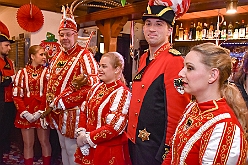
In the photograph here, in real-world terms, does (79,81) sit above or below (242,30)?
below

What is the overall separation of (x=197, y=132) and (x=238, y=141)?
0.15 meters

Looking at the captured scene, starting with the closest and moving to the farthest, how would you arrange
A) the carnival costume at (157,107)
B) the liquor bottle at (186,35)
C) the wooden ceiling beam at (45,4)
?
the carnival costume at (157,107) → the wooden ceiling beam at (45,4) → the liquor bottle at (186,35)

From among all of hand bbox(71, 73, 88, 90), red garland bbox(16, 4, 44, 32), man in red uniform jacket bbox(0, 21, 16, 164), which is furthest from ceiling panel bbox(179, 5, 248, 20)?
man in red uniform jacket bbox(0, 21, 16, 164)

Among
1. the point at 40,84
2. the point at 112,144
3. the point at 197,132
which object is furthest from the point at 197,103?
the point at 40,84

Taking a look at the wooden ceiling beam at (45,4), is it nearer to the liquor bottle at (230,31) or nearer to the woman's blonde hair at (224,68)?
the liquor bottle at (230,31)

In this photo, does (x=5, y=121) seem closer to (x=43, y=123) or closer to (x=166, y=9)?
(x=43, y=123)

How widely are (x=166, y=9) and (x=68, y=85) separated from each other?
50.5 inches

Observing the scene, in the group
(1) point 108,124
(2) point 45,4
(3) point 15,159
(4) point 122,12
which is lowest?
(3) point 15,159

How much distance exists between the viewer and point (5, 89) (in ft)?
11.1

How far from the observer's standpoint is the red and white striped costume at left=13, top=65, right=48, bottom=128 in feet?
10.1

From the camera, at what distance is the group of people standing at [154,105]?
1.15 m

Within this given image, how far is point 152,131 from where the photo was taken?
5.09ft

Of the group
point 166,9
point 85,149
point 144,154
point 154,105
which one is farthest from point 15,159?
point 166,9

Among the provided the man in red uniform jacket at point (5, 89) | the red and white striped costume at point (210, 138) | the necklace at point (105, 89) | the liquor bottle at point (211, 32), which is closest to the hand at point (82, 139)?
the necklace at point (105, 89)
